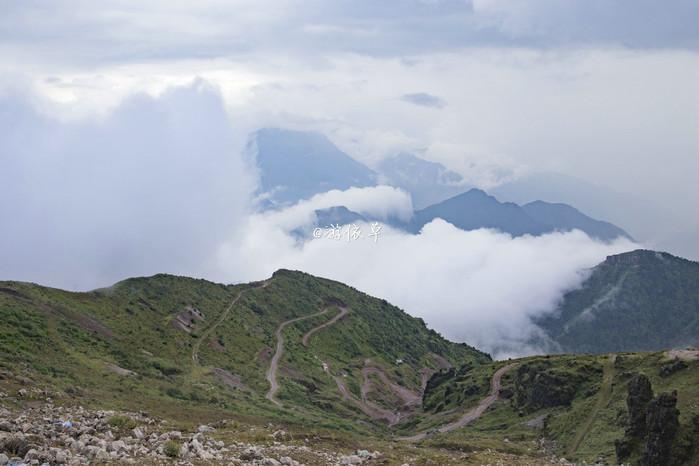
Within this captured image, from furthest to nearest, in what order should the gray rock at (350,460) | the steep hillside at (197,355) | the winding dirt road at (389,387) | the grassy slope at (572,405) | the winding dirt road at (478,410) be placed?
the winding dirt road at (389,387)
the winding dirt road at (478,410)
the steep hillside at (197,355)
the grassy slope at (572,405)
the gray rock at (350,460)

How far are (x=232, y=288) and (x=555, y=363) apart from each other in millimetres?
106582

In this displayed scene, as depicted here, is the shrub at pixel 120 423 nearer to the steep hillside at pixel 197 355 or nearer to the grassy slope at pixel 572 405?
the steep hillside at pixel 197 355

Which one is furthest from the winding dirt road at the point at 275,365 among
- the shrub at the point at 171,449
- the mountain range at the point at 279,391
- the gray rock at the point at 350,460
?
the shrub at the point at 171,449

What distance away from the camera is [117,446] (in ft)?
88.6

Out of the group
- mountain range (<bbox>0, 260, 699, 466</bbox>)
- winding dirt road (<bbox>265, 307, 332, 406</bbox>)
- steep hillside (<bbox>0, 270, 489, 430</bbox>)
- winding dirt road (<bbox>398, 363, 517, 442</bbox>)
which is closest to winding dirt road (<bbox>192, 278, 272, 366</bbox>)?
steep hillside (<bbox>0, 270, 489, 430</bbox>)

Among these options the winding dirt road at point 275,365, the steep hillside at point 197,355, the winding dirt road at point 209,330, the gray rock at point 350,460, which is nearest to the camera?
the gray rock at point 350,460

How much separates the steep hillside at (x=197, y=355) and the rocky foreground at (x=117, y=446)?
1928cm

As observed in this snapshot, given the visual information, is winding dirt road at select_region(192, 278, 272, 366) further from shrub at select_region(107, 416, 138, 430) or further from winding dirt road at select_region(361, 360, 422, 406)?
shrub at select_region(107, 416, 138, 430)

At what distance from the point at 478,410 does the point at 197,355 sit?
184 feet

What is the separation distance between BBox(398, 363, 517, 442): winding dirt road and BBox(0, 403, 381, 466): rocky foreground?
72642 millimetres

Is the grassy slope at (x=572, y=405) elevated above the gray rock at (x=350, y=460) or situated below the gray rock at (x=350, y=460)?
above

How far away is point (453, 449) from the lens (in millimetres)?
72312

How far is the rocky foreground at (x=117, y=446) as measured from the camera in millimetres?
23531

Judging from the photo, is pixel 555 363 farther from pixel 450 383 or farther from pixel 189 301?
pixel 189 301
